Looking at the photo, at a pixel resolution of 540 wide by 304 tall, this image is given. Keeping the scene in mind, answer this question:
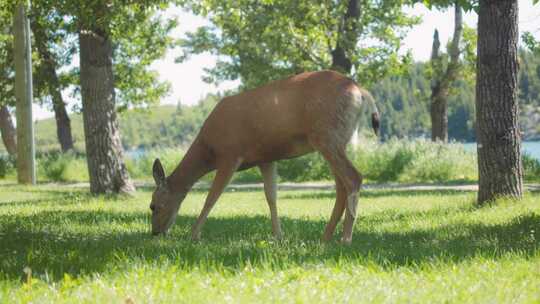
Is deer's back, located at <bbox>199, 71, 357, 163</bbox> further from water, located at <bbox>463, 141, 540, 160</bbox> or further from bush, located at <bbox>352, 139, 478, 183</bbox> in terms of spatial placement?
bush, located at <bbox>352, 139, 478, 183</bbox>

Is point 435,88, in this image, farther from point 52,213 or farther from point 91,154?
point 52,213

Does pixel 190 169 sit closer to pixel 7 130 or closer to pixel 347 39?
pixel 347 39

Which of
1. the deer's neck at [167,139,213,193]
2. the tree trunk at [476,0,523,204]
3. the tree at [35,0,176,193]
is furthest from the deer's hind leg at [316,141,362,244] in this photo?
the tree at [35,0,176,193]

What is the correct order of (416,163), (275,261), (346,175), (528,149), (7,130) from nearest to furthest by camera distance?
(275,261) → (346,175) → (416,163) → (7,130) → (528,149)

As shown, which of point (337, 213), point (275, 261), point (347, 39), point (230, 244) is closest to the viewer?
point (275, 261)

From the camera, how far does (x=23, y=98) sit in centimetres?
1916

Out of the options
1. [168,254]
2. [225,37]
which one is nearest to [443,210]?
[168,254]

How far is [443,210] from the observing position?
9.94m

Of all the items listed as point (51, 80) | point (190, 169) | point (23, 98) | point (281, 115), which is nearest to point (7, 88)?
point (51, 80)

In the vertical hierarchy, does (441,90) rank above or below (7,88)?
below

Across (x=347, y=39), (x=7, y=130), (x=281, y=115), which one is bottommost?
(x=281, y=115)

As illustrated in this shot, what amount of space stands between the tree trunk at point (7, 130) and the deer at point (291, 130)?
89.1 feet

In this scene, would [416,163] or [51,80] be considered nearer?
[416,163]

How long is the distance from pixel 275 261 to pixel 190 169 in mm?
3155
